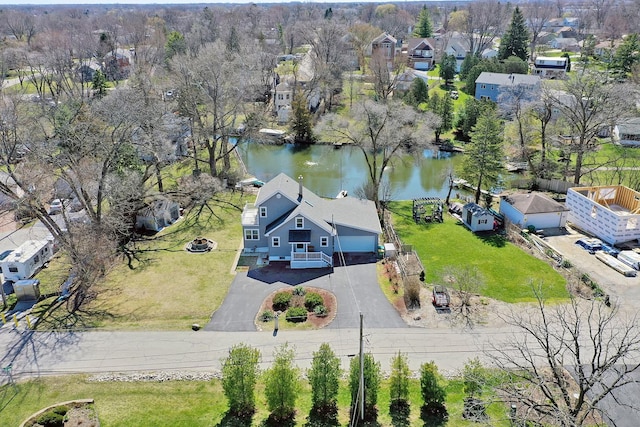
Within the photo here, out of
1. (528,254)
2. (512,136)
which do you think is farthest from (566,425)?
(512,136)

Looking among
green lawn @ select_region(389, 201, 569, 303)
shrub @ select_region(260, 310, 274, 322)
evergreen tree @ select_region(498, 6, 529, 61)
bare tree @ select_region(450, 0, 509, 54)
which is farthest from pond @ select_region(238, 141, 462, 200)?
bare tree @ select_region(450, 0, 509, 54)

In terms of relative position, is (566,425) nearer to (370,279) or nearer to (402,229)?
(370,279)

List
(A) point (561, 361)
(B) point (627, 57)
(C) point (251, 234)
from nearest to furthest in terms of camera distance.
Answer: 1. (A) point (561, 361)
2. (C) point (251, 234)
3. (B) point (627, 57)

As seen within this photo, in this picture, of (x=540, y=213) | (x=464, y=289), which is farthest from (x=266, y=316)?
(x=540, y=213)

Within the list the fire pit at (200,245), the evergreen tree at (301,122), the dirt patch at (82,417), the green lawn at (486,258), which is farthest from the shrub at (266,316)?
the evergreen tree at (301,122)

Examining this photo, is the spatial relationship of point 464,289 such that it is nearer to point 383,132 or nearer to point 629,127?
point 383,132
